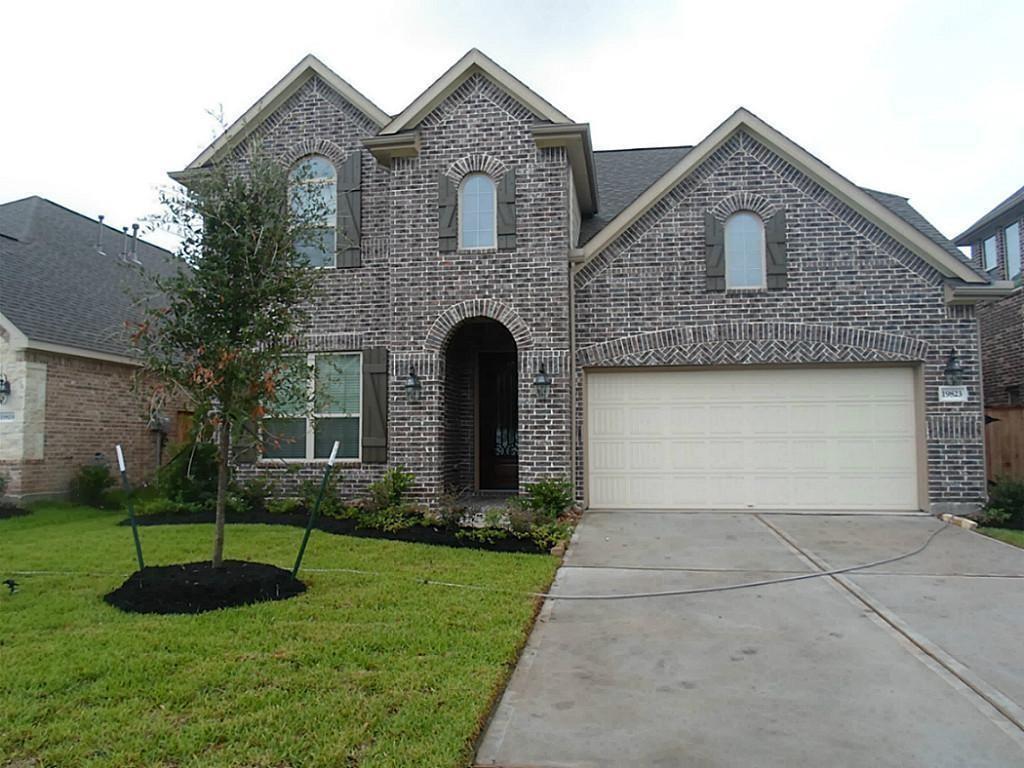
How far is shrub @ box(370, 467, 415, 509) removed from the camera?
9.82 metres

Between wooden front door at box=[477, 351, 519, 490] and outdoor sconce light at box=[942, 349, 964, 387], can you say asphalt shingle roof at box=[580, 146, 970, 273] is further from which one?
wooden front door at box=[477, 351, 519, 490]

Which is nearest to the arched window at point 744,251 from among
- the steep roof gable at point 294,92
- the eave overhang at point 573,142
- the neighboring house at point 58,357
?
the eave overhang at point 573,142

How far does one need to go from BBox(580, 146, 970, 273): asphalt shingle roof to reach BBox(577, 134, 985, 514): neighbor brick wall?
1253mm

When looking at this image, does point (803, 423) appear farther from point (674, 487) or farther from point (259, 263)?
point (259, 263)

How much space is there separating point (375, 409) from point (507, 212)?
141 inches

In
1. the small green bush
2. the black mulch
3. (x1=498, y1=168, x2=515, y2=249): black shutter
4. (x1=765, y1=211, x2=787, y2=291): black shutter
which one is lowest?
the black mulch

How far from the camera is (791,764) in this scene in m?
3.18

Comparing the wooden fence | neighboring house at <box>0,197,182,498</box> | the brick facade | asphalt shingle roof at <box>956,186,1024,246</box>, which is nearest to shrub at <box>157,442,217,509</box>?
the brick facade

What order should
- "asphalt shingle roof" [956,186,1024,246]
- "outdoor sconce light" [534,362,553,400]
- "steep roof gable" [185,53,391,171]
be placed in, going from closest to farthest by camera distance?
"outdoor sconce light" [534,362,553,400] < "steep roof gable" [185,53,391,171] < "asphalt shingle roof" [956,186,1024,246]

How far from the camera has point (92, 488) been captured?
12.6m

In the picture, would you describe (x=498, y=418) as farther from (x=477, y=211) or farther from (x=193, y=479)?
(x=193, y=479)

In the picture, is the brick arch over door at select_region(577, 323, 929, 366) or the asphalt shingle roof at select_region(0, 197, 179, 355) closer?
the brick arch over door at select_region(577, 323, 929, 366)

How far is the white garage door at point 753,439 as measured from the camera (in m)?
10.5

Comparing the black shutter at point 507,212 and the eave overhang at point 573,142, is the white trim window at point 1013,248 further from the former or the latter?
the black shutter at point 507,212
